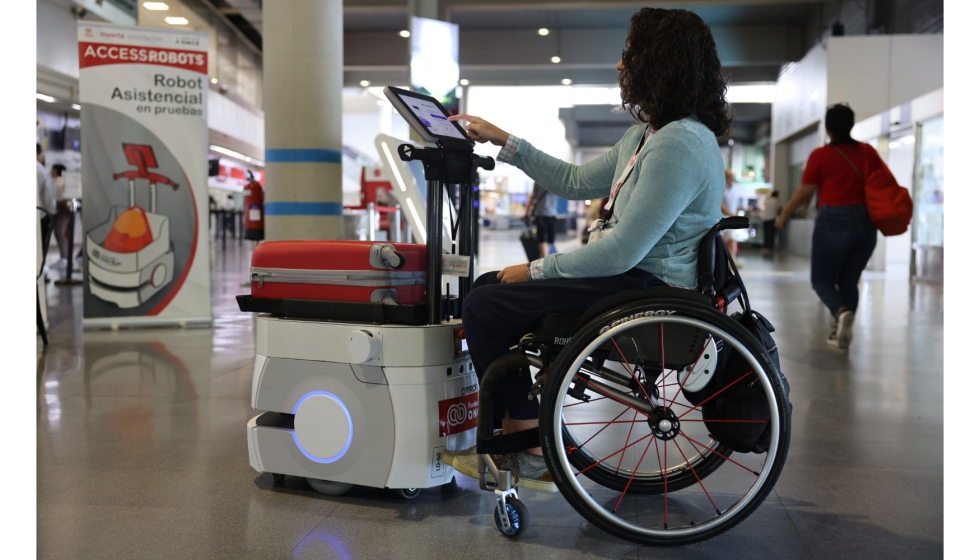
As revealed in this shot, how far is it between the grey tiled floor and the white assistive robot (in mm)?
115

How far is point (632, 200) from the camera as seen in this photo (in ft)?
5.79

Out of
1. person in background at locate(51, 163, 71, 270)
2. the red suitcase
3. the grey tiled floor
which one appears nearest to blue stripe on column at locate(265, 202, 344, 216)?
the grey tiled floor

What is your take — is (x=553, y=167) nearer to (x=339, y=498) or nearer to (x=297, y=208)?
(x=339, y=498)

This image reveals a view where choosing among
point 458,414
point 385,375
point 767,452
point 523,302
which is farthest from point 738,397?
point 385,375

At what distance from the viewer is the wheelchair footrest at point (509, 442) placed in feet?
6.16

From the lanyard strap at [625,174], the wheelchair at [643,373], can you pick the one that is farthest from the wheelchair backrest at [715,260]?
the lanyard strap at [625,174]

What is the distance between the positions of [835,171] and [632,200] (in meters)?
3.23

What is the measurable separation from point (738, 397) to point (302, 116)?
4.65 meters

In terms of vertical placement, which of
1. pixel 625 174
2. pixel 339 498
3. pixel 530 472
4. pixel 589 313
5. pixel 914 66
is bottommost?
pixel 339 498

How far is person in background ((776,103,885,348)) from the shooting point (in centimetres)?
446

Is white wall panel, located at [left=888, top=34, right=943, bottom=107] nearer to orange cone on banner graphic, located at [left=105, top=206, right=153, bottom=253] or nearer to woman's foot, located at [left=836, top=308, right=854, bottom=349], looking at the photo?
woman's foot, located at [left=836, top=308, right=854, bottom=349]

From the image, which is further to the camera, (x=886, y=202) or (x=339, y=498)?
(x=886, y=202)

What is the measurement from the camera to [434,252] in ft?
6.75
